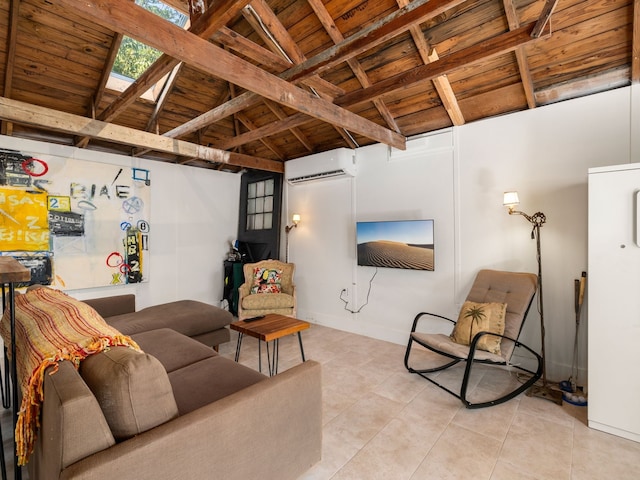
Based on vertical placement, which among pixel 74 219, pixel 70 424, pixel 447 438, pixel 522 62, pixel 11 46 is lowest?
pixel 447 438

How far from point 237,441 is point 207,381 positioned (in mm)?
645

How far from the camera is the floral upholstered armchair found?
14.1 feet

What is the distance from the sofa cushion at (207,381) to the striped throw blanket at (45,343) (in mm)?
464

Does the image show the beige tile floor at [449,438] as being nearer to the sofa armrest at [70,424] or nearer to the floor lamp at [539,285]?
the floor lamp at [539,285]

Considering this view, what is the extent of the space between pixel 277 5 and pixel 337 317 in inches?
149

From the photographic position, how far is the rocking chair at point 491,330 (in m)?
2.58

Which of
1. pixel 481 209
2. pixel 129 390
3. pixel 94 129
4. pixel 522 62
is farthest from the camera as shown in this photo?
pixel 481 209

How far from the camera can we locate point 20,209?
3654mm

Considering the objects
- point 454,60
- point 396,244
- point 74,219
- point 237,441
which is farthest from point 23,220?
point 454,60

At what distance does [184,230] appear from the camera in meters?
5.15

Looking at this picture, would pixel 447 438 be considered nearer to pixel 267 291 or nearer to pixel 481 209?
pixel 481 209

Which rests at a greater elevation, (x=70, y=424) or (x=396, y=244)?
(x=396, y=244)

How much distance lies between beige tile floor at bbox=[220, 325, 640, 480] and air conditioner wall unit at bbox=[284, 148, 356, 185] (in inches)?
104

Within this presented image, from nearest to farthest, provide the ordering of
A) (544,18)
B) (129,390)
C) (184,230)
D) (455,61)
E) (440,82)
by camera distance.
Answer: (129,390) < (544,18) < (455,61) < (440,82) < (184,230)
